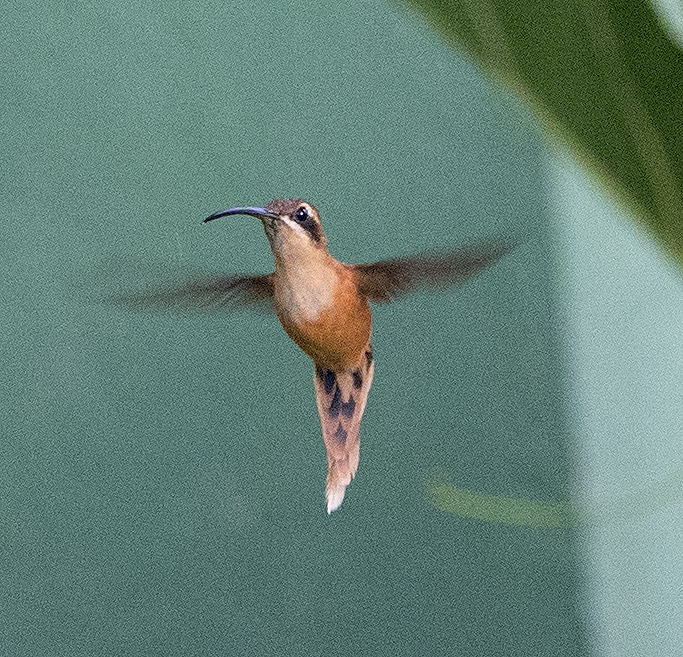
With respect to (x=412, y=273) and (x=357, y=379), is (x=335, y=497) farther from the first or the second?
(x=412, y=273)

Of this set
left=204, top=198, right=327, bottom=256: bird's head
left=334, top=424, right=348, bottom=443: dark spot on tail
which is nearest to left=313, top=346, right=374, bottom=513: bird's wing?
left=334, top=424, right=348, bottom=443: dark spot on tail

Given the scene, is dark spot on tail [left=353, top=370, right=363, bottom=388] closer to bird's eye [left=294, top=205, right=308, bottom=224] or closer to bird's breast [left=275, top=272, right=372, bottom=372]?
bird's breast [left=275, top=272, right=372, bottom=372]

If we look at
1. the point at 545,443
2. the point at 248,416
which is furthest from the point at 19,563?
the point at 545,443

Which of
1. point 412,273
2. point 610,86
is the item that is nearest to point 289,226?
point 412,273

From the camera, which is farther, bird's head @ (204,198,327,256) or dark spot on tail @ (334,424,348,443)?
dark spot on tail @ (334,424,348,443)

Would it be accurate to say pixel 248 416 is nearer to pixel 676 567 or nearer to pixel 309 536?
pixel 309 536

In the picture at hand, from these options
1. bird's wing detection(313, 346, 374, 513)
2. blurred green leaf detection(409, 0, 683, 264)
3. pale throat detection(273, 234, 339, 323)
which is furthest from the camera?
bird's wing detection(313, 346, 374, 513)

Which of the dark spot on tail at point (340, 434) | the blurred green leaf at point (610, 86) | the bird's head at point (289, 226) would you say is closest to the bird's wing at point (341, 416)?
the dark spot on tail at point (340, 434)
